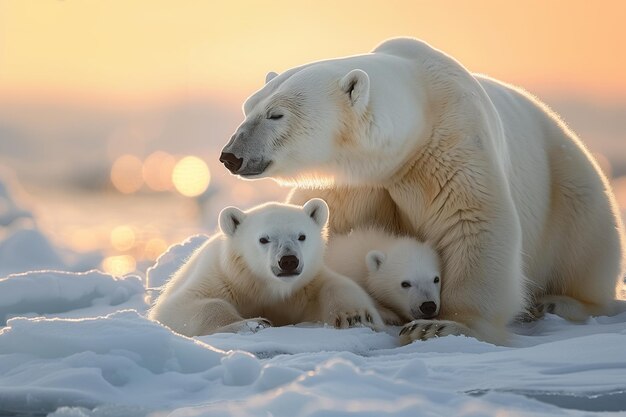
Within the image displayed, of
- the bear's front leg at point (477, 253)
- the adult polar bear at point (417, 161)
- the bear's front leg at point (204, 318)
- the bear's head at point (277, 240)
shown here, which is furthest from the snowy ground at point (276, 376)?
the adult polar bear at point (417, 161)

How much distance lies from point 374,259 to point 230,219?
2.93ft

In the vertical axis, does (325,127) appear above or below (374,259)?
above

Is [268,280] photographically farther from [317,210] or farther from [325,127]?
[325,127]

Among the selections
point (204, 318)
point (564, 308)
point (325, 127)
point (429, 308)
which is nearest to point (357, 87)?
point (325, 127)

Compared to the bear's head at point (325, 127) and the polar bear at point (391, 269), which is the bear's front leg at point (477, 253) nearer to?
the polar bear at point (391, 269)

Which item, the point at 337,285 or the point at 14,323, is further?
the point at 337,285

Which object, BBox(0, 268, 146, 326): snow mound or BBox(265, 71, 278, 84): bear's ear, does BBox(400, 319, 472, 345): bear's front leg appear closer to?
BBox(265, 71, 278, 84): bear's ear

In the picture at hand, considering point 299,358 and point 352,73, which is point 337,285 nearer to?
point 352,73

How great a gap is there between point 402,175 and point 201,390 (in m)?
2.57

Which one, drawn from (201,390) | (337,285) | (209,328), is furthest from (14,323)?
(337,285)

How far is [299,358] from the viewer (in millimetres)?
3701

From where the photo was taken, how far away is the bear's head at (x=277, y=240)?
202 inches

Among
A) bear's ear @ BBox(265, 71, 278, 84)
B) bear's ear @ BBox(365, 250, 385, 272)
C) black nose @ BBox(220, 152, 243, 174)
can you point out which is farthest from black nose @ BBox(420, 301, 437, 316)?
bear's ear @ BBox(265, 71, 278, 84)

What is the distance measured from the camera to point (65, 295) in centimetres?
743
